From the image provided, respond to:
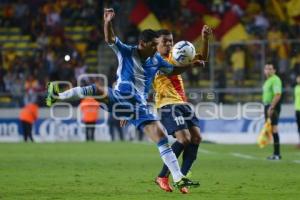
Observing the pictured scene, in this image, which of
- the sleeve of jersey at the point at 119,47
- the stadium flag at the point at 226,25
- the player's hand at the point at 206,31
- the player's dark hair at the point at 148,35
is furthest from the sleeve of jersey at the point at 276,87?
the stadium flag at the point at 226,25

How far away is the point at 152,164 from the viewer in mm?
18062

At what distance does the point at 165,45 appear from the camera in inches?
492

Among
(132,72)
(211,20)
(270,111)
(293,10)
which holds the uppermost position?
(293,10)

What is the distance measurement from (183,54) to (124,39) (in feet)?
62.7

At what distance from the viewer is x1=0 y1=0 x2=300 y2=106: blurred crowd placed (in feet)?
92.8

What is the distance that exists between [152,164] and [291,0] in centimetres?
1650

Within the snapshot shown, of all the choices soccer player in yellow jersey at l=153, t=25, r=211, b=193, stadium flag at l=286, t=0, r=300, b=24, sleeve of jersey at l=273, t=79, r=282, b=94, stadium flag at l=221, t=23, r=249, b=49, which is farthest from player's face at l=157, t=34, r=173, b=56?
stadium flag at l=286, t=0, r=300, b=24

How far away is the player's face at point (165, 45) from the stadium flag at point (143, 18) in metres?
19.4

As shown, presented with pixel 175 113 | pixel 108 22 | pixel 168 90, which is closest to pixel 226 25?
pixel 168 90

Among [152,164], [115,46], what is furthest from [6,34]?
[115,46]

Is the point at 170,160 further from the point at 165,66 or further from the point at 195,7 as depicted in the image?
the point at 195,7

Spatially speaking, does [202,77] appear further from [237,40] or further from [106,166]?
[106,166]

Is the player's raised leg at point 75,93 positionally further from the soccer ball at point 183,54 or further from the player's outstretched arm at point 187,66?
the soccer ball at point 183,54

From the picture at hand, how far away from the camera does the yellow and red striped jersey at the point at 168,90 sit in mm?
12906
